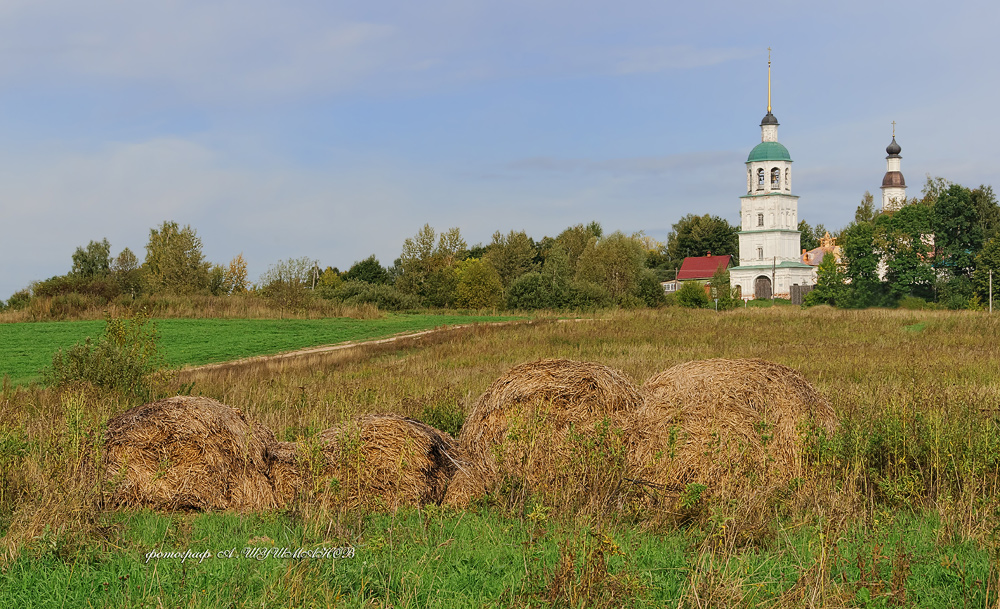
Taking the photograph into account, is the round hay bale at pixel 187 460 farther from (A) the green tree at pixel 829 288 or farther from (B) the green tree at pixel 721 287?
(B) the green tree at pixel 721 287

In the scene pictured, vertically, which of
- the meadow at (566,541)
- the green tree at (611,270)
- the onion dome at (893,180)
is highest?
the onion dome at (893,180)

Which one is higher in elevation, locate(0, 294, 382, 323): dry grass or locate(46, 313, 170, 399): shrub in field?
locate(0, 294, 382, 323): dry grass

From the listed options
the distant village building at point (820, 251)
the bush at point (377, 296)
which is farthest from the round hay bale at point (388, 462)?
the distant village building at point (820, 251)

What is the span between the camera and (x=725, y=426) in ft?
29.1

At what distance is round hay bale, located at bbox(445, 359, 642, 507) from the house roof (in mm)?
117506

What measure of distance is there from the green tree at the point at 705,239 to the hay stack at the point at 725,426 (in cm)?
12998

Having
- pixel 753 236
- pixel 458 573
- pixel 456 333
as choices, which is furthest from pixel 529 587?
pixel 753 236

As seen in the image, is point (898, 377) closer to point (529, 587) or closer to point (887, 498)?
point (887, 498)

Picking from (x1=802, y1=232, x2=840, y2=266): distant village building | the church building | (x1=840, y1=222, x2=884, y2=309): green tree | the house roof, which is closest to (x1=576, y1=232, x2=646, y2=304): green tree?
(x1=840, y1=222, x2=884, y2=309): green tree

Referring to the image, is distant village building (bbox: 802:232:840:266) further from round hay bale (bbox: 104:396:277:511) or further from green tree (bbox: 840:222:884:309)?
round hay bale (bbox: 104:396:277:511)

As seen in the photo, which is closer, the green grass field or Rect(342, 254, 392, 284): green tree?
the green grass field

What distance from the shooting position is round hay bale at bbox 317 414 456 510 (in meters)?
8.48

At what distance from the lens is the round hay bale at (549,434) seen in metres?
8.38

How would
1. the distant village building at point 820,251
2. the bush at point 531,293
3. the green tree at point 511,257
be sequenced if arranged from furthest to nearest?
1. the distant village building at point 820,251
2. the green tree at point 511,257
3. the bush at point 531,293
